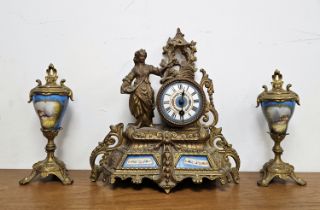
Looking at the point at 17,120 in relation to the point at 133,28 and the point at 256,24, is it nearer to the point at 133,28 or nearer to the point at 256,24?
the point at 133,28

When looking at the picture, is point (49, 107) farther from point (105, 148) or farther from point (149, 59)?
point (149, 59)

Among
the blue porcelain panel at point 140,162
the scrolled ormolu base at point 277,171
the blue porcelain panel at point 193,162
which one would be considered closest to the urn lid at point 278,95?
the scrolled ormolu base at point 277,171

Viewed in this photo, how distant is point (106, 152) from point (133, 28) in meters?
0.43

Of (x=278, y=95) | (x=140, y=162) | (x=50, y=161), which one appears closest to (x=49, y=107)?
(x=50, y=161)

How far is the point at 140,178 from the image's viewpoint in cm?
94

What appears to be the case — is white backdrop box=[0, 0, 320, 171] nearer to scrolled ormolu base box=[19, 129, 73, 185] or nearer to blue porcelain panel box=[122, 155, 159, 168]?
scrolled ormolu base box=[19, 129, 73, 185]

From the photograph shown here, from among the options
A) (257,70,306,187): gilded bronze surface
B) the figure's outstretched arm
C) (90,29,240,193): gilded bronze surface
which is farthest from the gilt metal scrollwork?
(257,70,306,187): gilded bronze surface

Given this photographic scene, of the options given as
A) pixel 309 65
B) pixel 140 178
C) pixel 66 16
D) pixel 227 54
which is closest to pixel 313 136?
pixel 309 65

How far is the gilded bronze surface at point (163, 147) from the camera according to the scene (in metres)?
0.95

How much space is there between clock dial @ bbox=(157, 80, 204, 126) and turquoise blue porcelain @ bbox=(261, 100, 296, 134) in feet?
0.64

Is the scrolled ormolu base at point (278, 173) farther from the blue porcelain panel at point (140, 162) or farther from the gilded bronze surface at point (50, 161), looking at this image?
the gilded bronze surface at point (50, 161)

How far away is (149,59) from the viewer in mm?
1188

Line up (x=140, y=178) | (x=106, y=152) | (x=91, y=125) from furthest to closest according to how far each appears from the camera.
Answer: (x=91, y=125), (x=106, y=152), (x=140, y=178)

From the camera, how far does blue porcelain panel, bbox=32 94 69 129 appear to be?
1.01 metres
